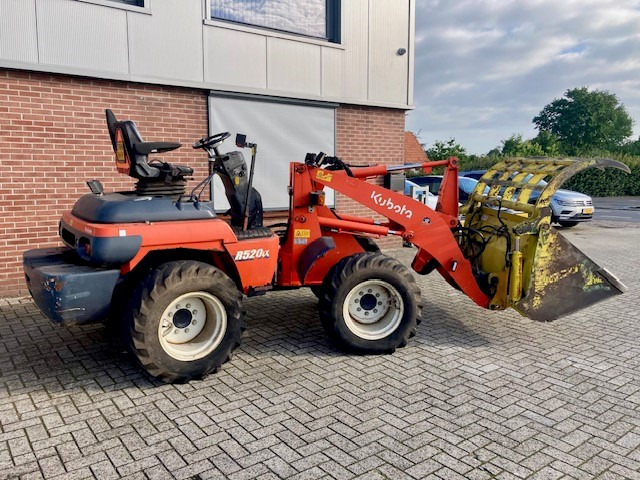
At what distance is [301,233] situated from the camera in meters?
5.11

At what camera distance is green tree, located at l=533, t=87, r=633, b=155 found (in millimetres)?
68438

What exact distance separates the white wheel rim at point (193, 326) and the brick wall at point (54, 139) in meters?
3.64

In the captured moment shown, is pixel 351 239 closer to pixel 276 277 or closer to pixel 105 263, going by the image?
pixel 276 277

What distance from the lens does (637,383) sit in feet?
14.1

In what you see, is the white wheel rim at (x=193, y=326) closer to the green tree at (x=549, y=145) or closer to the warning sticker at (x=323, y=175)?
the warning sticker at (x=323, y=175)

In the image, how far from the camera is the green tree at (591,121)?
68.4 meters

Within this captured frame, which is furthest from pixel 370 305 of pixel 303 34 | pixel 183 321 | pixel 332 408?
pixel 303 34

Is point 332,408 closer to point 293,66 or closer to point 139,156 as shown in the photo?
point 139,156

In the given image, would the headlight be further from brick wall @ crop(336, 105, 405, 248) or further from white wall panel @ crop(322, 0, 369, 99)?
white wall panel @ crop(322, 0, 369, 99)

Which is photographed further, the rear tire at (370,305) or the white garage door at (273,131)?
the white garage door at (273,131)

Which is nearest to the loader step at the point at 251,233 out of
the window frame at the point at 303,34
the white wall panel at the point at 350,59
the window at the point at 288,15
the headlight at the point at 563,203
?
the window frame at the point at 303,34

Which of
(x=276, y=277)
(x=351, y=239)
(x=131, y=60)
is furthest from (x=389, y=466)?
(x=131, y=60)

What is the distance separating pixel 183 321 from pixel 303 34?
6292 mm

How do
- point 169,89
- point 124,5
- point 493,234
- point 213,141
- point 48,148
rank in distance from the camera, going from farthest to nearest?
point 169,89 < point 124,5 < point 48,148 < point 493,234 < point 213,141
